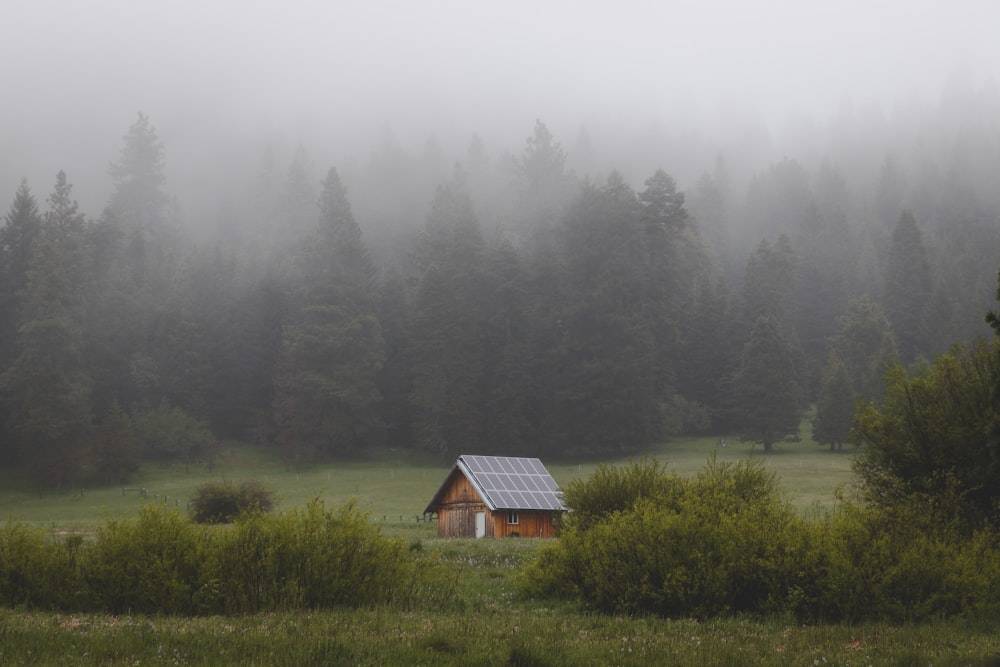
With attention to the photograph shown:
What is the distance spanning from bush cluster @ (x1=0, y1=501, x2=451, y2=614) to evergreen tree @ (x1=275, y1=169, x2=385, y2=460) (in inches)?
2666

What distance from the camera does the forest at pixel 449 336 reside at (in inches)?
3219

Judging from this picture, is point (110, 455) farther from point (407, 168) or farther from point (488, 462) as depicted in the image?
point (407, 168)

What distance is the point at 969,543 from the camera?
17469mm

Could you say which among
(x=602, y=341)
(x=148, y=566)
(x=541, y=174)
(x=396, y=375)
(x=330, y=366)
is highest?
(x=541, y=174)

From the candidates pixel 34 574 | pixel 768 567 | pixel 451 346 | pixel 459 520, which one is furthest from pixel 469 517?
pixel 451 346

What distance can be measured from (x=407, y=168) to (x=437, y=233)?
177 ft

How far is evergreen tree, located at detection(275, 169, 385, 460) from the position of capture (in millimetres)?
84438

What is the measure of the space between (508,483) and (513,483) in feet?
1.12

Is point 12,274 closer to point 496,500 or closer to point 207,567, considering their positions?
Answer: point 496,500

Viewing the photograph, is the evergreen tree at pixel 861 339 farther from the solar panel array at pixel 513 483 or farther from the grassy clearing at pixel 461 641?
the grassy clearing at pixel 461 641

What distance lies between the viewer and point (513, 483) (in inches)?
1908

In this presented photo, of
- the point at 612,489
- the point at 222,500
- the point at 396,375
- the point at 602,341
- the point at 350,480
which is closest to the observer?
the point at 612,489

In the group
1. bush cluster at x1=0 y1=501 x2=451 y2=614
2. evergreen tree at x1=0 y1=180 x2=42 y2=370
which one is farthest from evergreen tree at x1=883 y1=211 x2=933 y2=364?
bush cluster at x1=0 y1=501 x2=451 y2=614

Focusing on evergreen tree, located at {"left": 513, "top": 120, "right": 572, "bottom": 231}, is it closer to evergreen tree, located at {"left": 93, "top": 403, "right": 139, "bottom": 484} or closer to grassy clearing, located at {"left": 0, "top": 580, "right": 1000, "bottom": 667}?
evergreen tree, located at {"left": 93, "top": 403, "right": 139, "bottom": 484}
